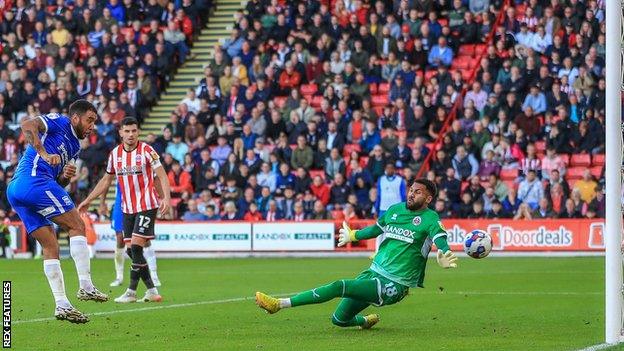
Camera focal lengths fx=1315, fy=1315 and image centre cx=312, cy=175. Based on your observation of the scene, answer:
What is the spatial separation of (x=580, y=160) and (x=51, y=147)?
20.1 metres

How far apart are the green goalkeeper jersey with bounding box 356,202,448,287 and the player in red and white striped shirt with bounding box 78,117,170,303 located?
5010 millimetres

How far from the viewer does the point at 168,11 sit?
37.8 meters

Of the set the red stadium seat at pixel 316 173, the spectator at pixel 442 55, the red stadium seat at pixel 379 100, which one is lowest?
the red stadium seat at pixel 316 173

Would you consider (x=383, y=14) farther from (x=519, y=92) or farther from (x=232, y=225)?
(x=232, y=225)

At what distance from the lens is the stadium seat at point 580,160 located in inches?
1208

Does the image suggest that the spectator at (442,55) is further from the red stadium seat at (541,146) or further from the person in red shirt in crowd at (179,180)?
the person in red shirt in crowd at (179,180)

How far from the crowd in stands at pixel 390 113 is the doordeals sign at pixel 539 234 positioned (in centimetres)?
43

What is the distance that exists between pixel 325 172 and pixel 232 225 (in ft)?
9.14

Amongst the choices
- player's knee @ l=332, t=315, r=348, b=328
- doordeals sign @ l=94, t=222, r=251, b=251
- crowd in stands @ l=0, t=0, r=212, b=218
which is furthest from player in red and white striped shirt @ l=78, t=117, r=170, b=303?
crowd in stands @ l=0, t=0, r=212, b=218

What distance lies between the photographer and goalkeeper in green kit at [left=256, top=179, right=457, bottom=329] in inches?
490

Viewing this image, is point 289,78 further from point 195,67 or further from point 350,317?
point 350,317

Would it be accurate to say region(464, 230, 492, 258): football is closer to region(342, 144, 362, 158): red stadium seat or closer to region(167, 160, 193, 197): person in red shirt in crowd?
region(342, 144, 362, 158): red stadium seat

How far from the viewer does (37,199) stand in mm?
12695

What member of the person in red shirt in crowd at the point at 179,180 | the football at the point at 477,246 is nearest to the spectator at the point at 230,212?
the person in red shirt in crowd at the point at 179,180
